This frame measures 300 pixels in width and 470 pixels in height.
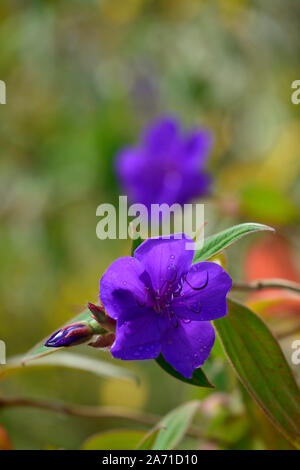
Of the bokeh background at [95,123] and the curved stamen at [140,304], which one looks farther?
the bokeh background at [95,123]

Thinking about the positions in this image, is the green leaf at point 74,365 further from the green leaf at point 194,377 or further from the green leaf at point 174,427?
the green leaf at point 194,377

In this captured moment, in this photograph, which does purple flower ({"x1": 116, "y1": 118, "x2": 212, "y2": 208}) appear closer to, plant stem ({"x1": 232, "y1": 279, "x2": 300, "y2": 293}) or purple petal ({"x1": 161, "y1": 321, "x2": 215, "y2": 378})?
plant stem ({"x1": 232, "y1": 279, "x2": 300, "y2": 293})

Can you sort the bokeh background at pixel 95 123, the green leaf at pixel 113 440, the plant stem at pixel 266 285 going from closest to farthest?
the plant stem at pixel 266 285 < the green leaf at pixel 113 440 < the bokeh background at pixel 95 123

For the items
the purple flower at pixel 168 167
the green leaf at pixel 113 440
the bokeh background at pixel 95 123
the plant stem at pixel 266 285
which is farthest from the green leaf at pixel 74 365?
the bokeh background at pixel 95 123

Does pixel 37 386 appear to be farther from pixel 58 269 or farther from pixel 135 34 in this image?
pixel 135 34

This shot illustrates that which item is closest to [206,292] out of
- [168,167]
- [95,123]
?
[168,167]

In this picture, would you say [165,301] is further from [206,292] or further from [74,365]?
[74,365]

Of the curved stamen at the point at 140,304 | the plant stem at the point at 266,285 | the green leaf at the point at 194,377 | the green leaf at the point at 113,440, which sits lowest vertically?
the green leaf at the point at 113,440

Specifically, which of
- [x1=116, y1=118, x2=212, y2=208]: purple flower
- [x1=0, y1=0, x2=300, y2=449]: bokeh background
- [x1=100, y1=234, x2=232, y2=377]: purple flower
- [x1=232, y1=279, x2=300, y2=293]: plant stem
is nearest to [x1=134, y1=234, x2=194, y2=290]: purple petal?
[x1=100, y1=234, x2=232, y2=377]: purple flower
